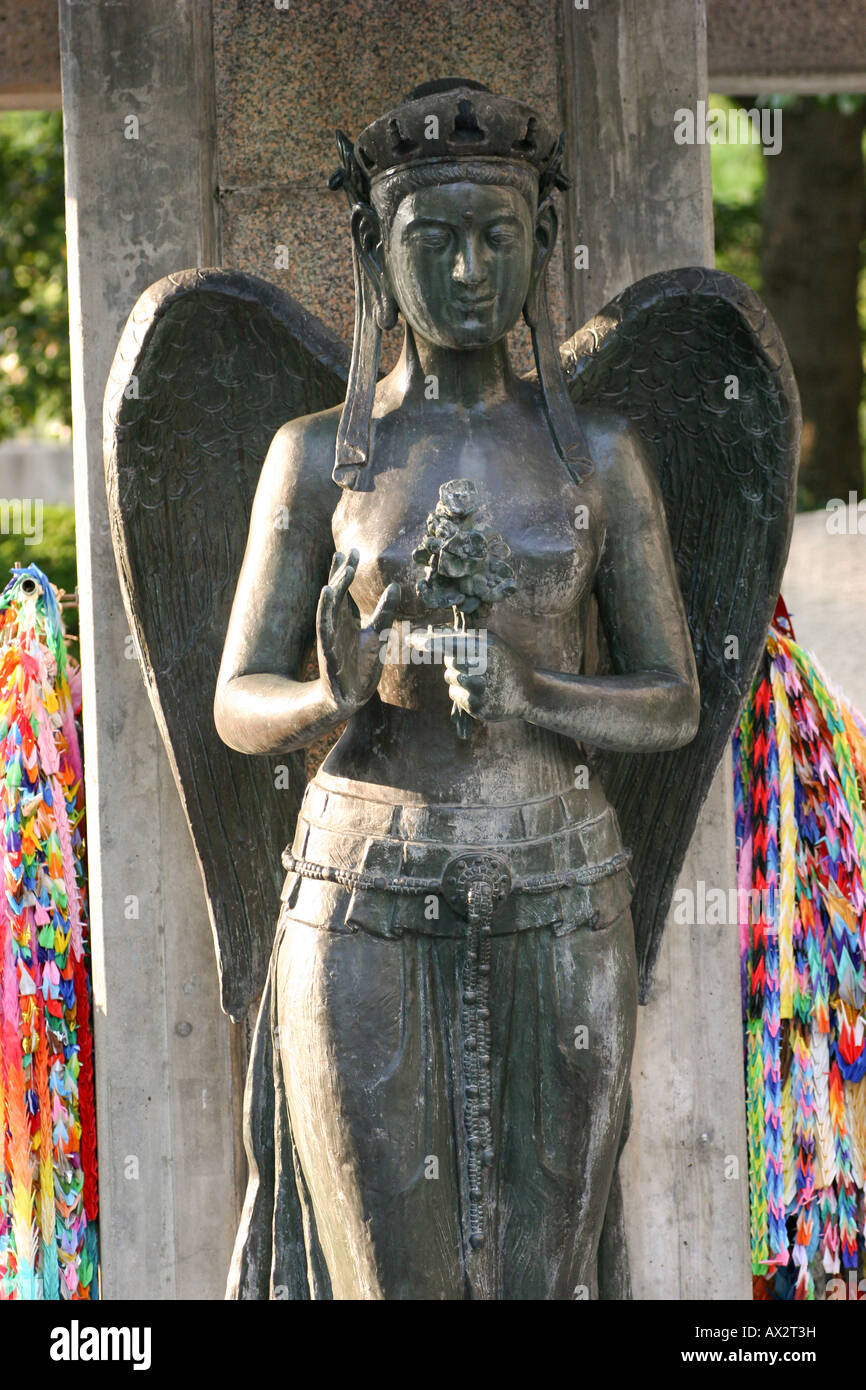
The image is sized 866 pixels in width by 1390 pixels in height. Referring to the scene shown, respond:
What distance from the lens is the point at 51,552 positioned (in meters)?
11.9

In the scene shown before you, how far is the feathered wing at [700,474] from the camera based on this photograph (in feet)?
14.4

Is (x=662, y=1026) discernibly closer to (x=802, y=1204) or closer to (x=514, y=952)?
(x=802, y=1204)

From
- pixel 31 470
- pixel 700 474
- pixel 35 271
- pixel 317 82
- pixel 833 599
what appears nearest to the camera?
pixel 700 474

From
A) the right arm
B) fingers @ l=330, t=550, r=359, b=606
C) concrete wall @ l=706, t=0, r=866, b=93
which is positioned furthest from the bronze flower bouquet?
concrete wall @ l=706, t=0, r=866, b=93

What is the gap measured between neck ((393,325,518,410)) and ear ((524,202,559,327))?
90mm

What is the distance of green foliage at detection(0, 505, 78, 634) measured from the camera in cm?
1139

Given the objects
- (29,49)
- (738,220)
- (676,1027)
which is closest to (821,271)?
(738,220)

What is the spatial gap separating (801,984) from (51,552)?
25.6 feet

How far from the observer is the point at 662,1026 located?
509 centimetres

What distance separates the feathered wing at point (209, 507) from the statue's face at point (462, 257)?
0.58 m

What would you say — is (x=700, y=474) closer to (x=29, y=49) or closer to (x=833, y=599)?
(x=29, y=49)

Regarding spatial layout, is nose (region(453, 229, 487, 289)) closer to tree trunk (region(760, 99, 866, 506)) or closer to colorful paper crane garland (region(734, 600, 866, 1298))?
colorful paper crane garland (region(734, 600, 866, 1298))

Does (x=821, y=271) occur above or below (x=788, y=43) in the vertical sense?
above

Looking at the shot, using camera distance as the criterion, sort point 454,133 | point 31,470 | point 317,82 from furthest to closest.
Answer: point 31,470 < point 317,82 < point 454,133
